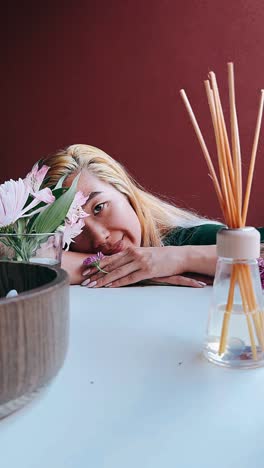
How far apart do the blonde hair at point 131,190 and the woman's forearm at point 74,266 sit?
40 cm

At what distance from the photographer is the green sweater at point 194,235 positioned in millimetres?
1530

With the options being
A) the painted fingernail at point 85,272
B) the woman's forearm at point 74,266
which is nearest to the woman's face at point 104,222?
the woman's forearm at point 74,266

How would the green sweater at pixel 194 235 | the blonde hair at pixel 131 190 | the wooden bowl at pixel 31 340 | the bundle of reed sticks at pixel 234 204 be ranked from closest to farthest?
the wooden bowl at pixel 31 340, the bundle of reed sticks at pixel 234 204, the green sweater at pixel 194 235, the blonde hair at pixel 131 190

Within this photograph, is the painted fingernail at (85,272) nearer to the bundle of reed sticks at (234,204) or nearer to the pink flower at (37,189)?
the pink flower at (37,189)

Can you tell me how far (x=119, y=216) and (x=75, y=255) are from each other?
35 centimetres

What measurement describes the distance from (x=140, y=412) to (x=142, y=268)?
2.45ft

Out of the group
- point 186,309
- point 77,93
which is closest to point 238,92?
point 77,93

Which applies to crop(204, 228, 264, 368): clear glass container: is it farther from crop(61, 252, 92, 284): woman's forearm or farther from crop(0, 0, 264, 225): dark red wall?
crop(0, 0, 264, 225): dark red wall

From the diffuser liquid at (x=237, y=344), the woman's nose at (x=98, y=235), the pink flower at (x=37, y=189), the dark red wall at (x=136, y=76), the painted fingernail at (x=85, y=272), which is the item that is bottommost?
the painted fingernail at (x=85, y=272)

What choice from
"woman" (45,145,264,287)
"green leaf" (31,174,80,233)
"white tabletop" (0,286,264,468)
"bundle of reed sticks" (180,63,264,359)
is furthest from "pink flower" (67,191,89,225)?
"woman" (45,145,264,287)

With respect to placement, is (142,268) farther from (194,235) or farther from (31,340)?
(31,340)

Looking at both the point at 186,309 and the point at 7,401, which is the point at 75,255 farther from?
the point at 7,401

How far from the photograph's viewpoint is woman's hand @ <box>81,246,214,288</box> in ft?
3.72

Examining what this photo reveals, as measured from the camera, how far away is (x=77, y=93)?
Answer: 1.73m
